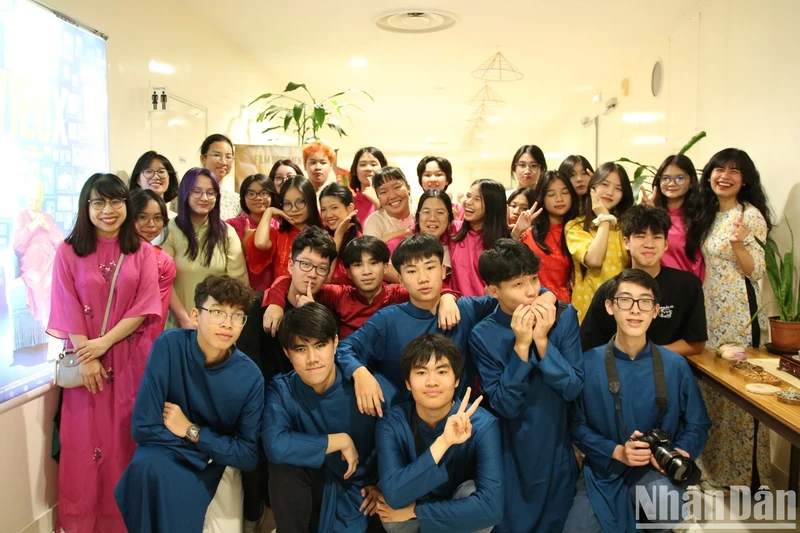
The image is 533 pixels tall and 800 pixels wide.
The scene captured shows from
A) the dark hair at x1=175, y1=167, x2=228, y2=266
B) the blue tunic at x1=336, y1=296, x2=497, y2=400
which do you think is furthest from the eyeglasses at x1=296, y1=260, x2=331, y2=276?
the dark hair at x1=175, y1=167, x2=228, y2=266

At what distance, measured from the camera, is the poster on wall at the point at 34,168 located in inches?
88.9

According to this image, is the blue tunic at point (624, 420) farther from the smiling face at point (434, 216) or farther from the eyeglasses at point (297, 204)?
the eyeglasses at point (297, 204)

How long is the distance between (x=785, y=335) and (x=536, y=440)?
1.35 metres

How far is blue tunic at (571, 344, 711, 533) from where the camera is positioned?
2.04m

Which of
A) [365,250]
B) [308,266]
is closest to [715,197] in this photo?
[365,250]

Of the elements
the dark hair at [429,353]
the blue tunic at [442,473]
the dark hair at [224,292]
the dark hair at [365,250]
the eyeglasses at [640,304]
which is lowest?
the blue tunic at [442,473]

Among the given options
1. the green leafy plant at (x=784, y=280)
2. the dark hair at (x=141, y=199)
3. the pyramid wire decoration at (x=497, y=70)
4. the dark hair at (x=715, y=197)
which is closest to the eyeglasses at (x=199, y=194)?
the dark hair at (x=141, y=199)

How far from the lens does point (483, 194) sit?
280 cm

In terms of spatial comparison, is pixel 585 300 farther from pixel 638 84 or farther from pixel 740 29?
pixel 638 84

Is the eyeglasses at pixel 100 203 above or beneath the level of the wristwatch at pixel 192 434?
above

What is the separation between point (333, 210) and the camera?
9.54 ft

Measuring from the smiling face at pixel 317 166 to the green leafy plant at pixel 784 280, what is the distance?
2605 millimetres

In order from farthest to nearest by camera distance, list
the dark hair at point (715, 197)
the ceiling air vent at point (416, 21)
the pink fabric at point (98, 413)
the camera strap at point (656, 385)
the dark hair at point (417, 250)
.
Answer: the ceiling air vent at point (416, 21)
the dark hair at point (715, 197)
the pink fabric at point (98, 413)
the dark hair at point (417, 250)
the camera strap at point (656, 385)

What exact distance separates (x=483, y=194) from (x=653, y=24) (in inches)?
111
